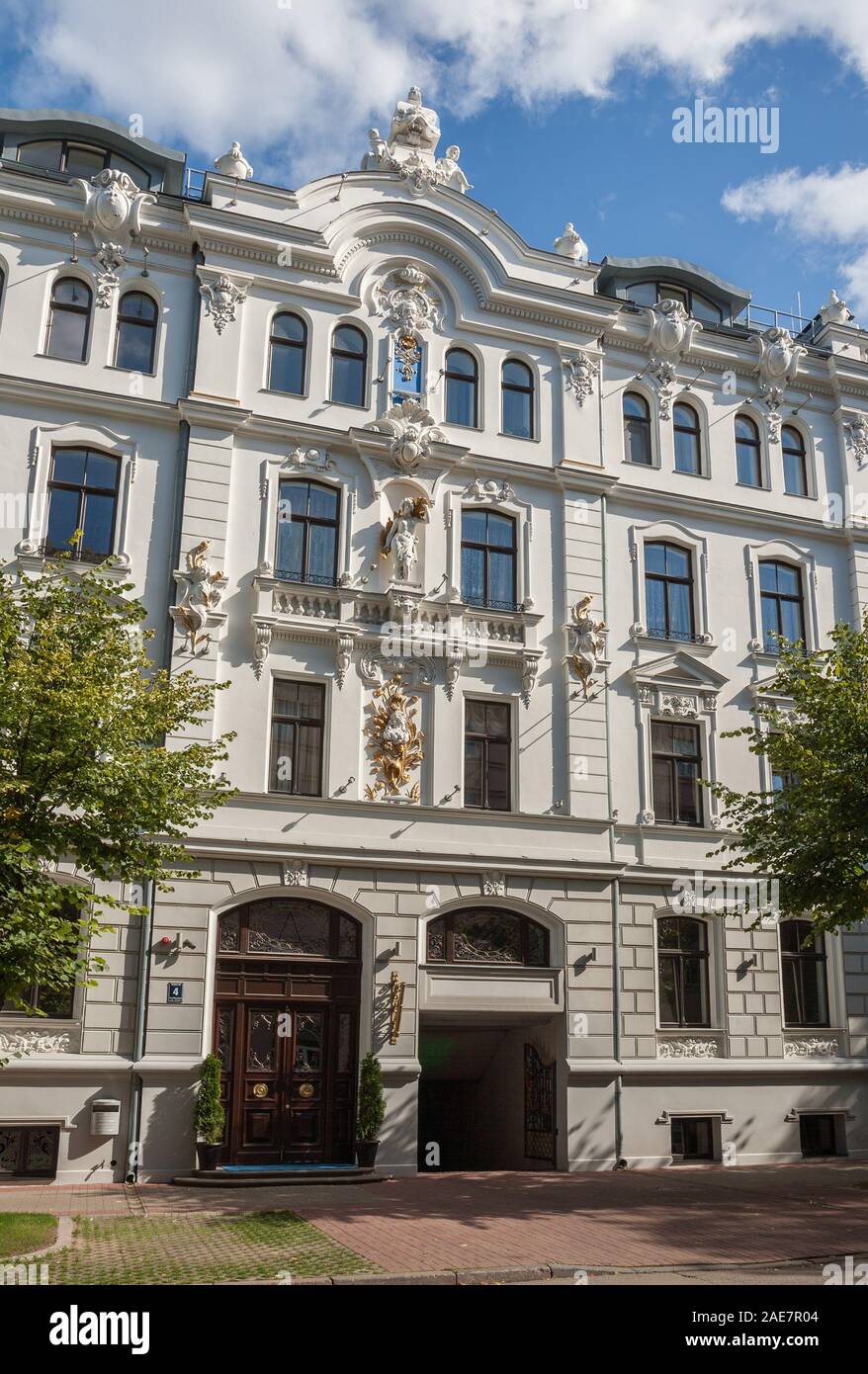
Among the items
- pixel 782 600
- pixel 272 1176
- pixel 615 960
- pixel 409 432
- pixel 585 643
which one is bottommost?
pixel 272 1176

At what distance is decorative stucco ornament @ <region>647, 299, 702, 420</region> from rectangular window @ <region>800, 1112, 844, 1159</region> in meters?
15.1

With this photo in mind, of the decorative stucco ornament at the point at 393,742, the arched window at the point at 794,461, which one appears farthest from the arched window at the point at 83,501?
the arched window at the point at 794,461

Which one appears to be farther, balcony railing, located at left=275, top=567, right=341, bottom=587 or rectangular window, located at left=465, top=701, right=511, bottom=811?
rectangular window, located at left=465, top=701, right=511, bottom=811

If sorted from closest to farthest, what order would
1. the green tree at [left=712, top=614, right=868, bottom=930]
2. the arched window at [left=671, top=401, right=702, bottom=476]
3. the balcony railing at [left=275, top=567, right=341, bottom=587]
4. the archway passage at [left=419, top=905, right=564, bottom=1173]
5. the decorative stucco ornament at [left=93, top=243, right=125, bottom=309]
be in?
the green tree at [left=712, top=614, right=868, bottom=930] → the archway passage at [left=419, top=905, right=564, bottom=1173] → the balcony railing at [left=275, top=567, right=341, bottom=587] → the decorative stucco ornament at [left=93, top=243, right=125, bottom=309] → the arched window at [left=671, top=401, right=702, bottom=476]

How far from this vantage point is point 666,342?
88.9 feet

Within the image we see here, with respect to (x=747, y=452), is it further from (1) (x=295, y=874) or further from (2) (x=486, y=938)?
(1) (x=295, y=874)

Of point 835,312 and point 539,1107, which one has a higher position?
point 835,312

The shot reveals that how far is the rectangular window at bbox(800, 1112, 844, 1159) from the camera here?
24078 mm

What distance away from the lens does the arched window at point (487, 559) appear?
79.2ft

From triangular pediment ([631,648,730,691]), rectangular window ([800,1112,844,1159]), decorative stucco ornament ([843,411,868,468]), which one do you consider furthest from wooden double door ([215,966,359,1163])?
decorative stucco ornament ([843,411,868,468])

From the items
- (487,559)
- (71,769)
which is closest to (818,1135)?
(487,559)

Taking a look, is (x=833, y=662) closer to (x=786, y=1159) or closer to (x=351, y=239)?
(x=786, y=1159)

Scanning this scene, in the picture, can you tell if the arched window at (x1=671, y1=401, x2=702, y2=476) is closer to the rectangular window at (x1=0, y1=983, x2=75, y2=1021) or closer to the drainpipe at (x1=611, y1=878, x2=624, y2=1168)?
the drainpipe at (x1=611, y1=878, x2=624, y2=1168)

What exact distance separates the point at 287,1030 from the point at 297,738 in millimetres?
5106
